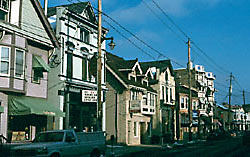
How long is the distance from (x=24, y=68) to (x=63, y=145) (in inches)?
304

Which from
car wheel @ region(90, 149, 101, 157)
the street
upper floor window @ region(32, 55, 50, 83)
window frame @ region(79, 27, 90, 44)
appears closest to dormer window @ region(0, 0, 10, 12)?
upper floor window @ region(32, 55, 50, 83)

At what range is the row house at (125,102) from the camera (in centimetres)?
3594

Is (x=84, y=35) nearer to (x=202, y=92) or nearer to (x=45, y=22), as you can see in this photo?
(x=45, y=22)

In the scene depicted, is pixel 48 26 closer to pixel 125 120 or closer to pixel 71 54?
pixel 71 54

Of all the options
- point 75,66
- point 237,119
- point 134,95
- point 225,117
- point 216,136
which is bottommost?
point 216,136

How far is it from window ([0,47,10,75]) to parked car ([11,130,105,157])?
5448 millimetres

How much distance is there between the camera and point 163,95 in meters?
47.0

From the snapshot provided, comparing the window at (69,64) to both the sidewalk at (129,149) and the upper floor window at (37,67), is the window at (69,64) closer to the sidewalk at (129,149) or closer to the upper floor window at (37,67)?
the upper floor window at (37,67)

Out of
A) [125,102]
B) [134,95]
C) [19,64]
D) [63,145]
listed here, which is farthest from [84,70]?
[63,145]

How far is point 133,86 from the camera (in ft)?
121

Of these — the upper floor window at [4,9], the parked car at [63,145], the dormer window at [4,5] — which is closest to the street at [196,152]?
the parked car at [63,145]

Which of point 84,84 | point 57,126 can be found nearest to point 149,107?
point 84,84

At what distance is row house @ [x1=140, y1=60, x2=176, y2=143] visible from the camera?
44741 mm

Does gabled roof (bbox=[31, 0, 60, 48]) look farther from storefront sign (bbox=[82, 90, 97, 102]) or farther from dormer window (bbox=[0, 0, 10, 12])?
storefront sign (bbox=[82, 90, 97, 102])
